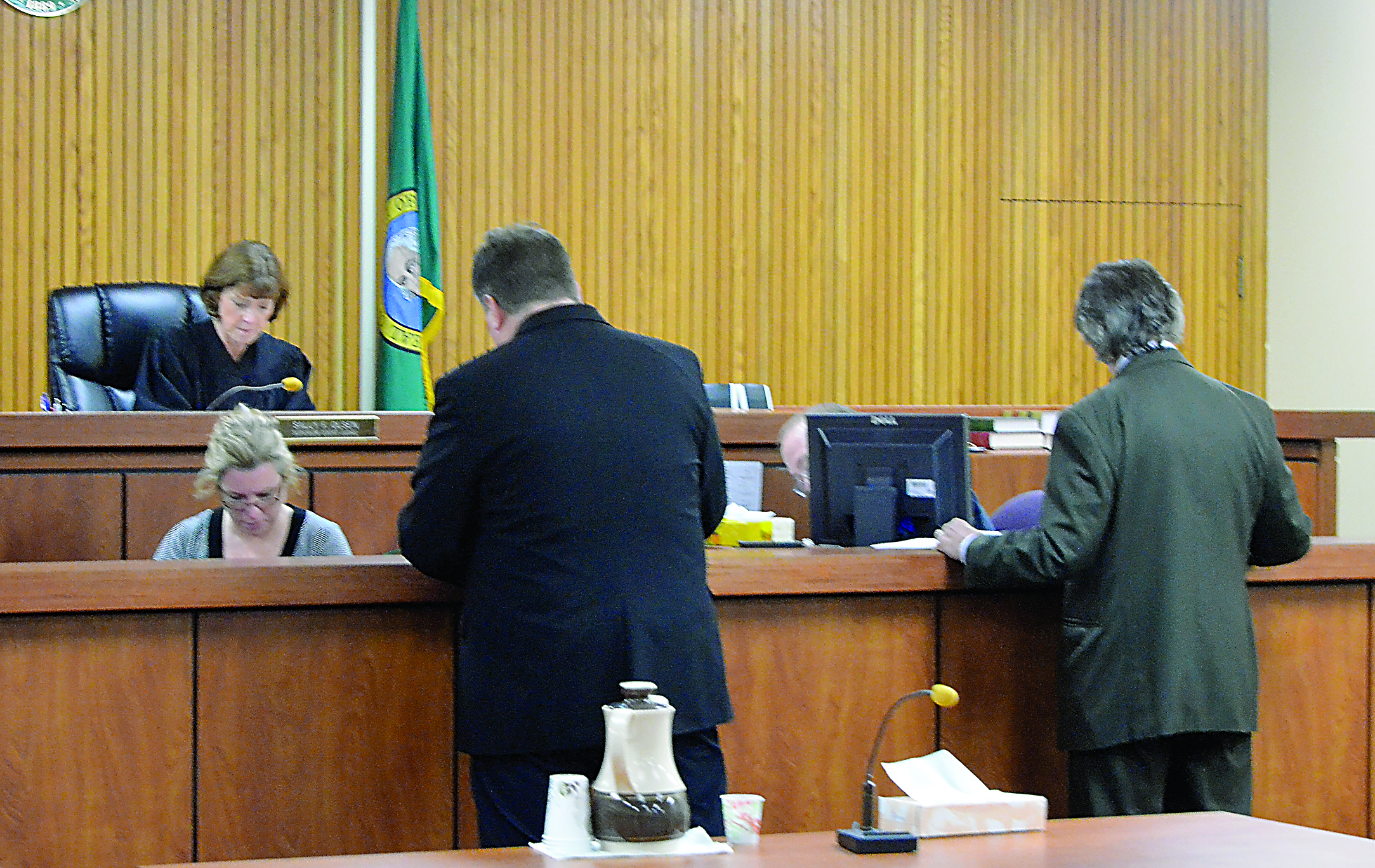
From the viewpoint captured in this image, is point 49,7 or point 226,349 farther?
point 49,7

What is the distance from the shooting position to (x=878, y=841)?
1.74 m

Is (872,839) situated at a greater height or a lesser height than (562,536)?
lesser

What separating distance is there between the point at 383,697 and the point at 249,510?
91cm

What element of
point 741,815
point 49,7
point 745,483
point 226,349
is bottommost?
point 741,815

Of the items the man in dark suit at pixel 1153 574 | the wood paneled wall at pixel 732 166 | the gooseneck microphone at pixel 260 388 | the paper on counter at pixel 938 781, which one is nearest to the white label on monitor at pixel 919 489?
the man in dark suit at pixel 1153 574

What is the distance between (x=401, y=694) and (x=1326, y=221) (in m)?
5.67

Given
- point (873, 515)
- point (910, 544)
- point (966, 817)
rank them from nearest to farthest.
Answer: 1. point (966, 817)
2. point (910, 544)
3. point (873, 515)

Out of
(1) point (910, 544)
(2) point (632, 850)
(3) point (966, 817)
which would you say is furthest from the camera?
(1) point (910, 544)

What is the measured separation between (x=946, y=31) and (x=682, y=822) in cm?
578

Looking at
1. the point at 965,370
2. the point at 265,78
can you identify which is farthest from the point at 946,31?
the point at 265,78

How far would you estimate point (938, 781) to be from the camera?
1.96m

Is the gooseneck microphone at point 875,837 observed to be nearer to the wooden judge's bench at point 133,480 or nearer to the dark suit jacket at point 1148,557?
the dark suit jacket at point 1148,557

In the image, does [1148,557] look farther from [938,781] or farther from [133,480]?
[133,480]

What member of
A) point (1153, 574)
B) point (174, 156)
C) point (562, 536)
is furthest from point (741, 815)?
point (174, 156)
